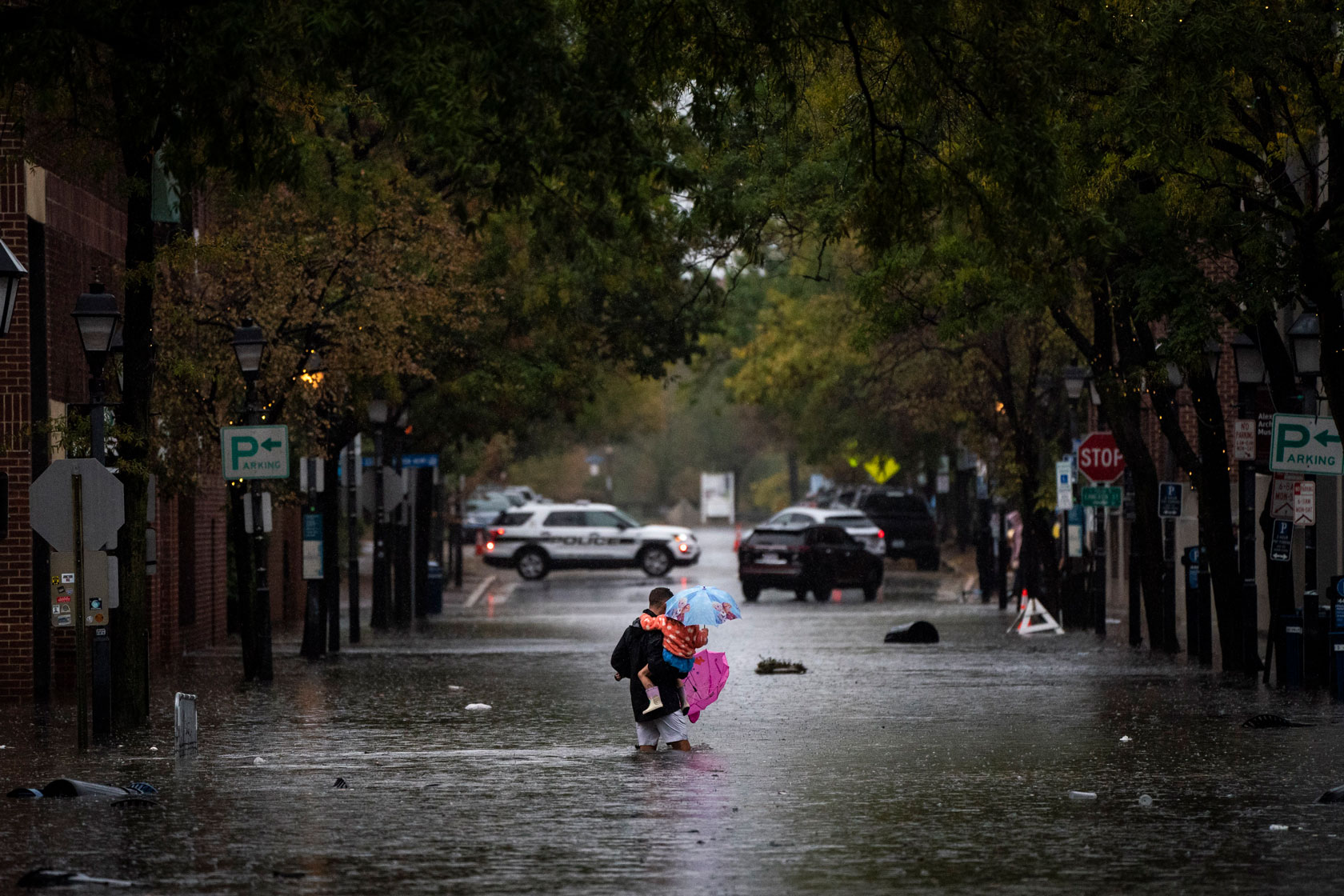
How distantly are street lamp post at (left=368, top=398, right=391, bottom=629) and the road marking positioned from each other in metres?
8.07

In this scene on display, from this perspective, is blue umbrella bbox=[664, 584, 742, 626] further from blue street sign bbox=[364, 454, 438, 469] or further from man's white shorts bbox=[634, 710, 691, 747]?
blue street sign bbox=[364, 454, 438, 469]

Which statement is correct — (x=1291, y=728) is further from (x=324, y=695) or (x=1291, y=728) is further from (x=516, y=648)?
(x=516, y=648)

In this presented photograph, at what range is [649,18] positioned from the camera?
13.5 m

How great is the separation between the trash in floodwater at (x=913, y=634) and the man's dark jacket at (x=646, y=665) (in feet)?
44.7

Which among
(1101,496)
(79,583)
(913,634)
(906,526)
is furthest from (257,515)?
(906,526)

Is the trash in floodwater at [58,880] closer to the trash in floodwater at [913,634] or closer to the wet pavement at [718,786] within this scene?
the wet pavement at [718,786]

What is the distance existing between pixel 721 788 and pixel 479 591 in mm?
34685

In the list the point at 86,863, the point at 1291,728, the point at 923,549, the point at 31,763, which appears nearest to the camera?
the point at 86,863

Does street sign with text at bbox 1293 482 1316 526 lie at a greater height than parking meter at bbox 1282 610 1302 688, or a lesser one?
greater

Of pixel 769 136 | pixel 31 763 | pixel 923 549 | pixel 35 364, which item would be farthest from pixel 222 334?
pixel 923 549

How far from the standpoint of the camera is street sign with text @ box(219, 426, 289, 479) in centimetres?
2192

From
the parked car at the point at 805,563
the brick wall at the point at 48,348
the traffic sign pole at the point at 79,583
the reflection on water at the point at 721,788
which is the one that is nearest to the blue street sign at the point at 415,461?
the parked car at the point at 805,563

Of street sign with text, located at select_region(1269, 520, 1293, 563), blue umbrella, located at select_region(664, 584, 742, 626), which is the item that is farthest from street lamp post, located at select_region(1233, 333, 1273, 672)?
blue umbrella, located at select_region(664, 584, 742, 626)

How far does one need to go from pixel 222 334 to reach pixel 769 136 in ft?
21.7
